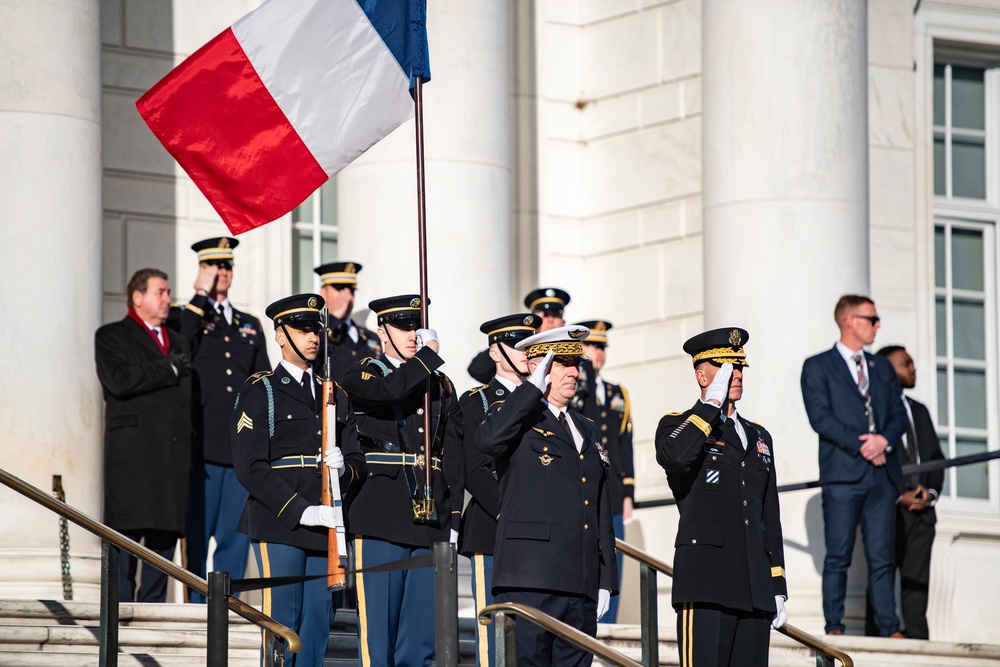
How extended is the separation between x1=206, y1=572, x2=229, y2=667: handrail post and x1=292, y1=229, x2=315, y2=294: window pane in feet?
21.9

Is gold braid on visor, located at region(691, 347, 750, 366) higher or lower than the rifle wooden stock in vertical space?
higher

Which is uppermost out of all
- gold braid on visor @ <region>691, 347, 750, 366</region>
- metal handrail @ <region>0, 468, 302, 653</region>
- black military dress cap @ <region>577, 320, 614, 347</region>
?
black military dress cap @ <region>577, 320, 614, 347</region>

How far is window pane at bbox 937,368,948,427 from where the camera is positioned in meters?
16.0

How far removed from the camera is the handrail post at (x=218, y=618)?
807 cm

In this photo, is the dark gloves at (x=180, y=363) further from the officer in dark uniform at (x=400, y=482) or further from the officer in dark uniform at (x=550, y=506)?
the officer in dark uniform at (x=550, y=506)

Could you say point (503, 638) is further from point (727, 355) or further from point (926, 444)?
point (926, 444)

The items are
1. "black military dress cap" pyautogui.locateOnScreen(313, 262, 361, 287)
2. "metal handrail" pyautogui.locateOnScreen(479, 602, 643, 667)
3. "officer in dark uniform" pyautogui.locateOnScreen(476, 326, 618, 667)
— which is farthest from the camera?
"black military dress cap" pyautogui.locateOnScreen(313, 262, 361, 287)

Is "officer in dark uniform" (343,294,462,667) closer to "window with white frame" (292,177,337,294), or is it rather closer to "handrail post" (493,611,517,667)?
"handrail post" (493,611,517,667)

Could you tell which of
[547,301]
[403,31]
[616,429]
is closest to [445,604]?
[403,31]

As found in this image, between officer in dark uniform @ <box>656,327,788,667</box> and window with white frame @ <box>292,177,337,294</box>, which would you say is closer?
officer in dark uniform @ <box>656,327,788,667</box>

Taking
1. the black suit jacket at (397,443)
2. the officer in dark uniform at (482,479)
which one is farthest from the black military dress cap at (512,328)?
the black suit jacket at (397,443)

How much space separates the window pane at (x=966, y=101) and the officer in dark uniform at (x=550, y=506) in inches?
308

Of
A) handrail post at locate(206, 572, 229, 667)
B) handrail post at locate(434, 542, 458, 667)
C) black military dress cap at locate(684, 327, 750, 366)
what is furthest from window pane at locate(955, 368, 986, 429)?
handrail post at locate(206, 572, 229, 667)

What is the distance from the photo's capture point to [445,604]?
813cm
